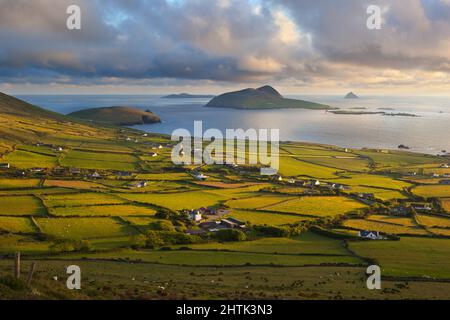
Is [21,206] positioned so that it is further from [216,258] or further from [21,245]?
[216,258]

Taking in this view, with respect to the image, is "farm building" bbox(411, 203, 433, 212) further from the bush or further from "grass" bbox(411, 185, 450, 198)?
the bush

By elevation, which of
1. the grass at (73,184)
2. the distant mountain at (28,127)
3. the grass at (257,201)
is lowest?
the grass at (257,201)

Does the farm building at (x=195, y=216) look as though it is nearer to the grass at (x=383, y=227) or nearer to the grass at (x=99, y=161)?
the grass at (x=383, y=227)

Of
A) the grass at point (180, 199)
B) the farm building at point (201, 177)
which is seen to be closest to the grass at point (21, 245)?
the grass at point (180, 199)

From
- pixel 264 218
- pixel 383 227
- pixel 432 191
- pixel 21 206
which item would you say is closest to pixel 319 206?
pixel 264 218

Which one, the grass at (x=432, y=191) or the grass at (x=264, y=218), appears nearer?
the grass at (x=264, y=218)

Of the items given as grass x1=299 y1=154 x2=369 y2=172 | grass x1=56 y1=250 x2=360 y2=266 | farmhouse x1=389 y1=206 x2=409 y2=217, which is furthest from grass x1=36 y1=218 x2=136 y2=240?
grass x1=299 y1=154 x2=369 y2=172
